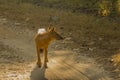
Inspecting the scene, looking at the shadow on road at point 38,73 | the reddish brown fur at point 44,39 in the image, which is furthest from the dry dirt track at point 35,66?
the reddish brown fur at point 44,39

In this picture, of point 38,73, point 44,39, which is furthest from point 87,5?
point 38,73

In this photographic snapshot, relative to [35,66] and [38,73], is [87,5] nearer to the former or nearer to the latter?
[35,66]

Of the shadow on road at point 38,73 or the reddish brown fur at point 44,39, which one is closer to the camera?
the shadow on road at point 38,73

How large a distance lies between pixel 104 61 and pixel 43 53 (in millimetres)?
2107

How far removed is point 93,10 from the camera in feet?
56.8

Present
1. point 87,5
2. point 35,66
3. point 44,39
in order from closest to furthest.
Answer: point 44,39 < point 35,66 < point 87,5

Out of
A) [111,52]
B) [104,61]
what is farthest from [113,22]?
[104,61]

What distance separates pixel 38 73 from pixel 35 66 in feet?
2.12

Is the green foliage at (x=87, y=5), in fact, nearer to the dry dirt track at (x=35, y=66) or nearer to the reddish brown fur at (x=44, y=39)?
the dry dirt track at (x=35, y=66)

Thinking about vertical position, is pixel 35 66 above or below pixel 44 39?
below

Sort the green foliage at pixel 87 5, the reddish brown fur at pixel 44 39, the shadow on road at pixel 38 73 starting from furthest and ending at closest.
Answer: the green foliage at pixel 87 5, the reddish brown fur at pixel 44 39, the shadow on road at pixel 38 73

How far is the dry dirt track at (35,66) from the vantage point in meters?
9.95

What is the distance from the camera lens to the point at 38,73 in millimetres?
10188

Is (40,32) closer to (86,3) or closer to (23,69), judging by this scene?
(23,69)
